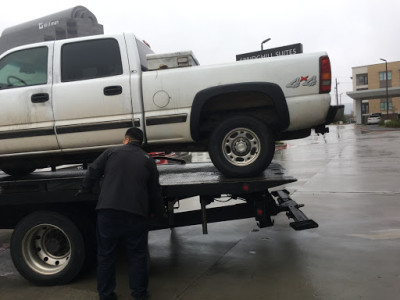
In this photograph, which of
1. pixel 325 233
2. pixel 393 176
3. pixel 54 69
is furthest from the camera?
pixel 393 176

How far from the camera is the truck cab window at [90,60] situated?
4.49 metres

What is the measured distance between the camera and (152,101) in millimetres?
4367

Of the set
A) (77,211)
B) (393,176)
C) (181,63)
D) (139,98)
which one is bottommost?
(393,176)

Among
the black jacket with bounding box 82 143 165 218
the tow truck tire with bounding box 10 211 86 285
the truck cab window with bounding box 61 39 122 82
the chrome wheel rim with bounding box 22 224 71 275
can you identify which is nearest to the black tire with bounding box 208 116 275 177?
the black jacket with bounding box 82 143 165 218

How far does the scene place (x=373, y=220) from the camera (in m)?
5.96

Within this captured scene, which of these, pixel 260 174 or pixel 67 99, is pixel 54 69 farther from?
pixel 260 174

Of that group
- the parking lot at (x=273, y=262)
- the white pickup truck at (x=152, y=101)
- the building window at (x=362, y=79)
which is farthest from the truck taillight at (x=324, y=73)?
the building window at (x=362, y=79)

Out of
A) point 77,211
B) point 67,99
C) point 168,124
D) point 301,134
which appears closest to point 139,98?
point 168,124

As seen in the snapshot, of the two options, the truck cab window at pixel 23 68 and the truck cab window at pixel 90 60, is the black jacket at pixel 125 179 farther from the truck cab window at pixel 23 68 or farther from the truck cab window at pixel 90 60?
the truck cab window at pixel 23 68

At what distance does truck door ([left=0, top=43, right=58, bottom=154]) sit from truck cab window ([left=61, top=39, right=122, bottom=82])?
20 cm

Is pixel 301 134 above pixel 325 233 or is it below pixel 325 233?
above

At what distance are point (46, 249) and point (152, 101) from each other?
199 cm

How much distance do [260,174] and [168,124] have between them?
118 cm

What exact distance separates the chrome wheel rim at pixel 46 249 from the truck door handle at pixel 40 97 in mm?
1389
